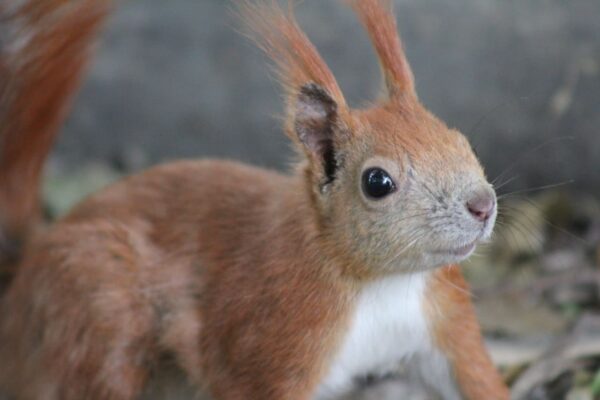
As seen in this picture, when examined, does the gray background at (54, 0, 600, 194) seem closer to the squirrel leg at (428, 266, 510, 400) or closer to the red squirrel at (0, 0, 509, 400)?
the red squirrel at (0, 0, 509, 400)

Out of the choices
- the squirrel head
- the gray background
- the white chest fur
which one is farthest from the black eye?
the gray background

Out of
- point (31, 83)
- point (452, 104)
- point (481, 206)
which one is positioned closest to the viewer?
point (481, 206)

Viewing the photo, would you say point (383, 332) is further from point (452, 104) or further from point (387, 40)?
point (452, 104)

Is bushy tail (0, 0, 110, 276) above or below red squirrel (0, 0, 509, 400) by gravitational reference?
above

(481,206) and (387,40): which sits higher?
(387,40)

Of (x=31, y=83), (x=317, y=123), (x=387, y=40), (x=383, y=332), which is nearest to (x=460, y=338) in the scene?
(x=383, y=332)

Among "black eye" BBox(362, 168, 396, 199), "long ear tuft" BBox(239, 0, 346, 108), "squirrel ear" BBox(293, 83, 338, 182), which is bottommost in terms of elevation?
"black eye" BBox(362, 168, 396, 199)

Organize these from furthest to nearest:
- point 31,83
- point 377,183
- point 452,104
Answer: point 452,104, point 31,83, point 377,183

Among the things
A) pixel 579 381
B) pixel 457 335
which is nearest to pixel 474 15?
pixel 579 381
